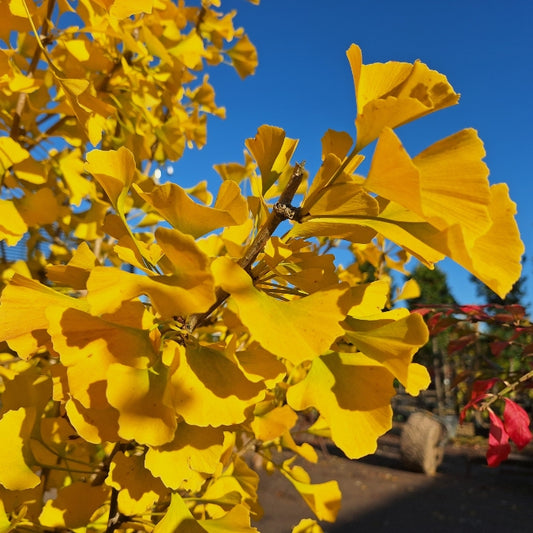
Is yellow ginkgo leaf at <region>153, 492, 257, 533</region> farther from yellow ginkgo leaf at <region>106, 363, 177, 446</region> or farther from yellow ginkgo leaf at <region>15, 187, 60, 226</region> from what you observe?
yellow ginkgo leaf at <region>15, 187, 60, 226</region>

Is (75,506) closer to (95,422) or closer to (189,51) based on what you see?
(95,422)

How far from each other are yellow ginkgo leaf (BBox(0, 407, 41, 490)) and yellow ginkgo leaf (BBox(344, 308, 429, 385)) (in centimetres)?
39

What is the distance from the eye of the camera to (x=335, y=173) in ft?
1.25

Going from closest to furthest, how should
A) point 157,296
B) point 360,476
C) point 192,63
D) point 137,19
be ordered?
point 157,296
point 137,19
point 192,63
point 360,476

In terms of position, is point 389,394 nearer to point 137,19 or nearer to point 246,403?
point 246,403

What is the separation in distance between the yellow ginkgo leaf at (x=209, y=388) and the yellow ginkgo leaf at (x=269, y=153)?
6.9 inches

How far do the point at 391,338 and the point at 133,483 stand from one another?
300mm

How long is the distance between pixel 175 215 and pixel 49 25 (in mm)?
612

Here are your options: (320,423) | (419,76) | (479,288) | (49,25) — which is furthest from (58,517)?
(479,288)

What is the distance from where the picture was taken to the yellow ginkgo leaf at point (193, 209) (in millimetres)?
355

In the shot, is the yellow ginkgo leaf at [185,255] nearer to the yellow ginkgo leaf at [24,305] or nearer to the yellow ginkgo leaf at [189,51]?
the yellow ginkgo leaf at [24,305]

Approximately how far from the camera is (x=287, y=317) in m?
0.34

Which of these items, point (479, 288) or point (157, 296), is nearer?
point (157, 296)

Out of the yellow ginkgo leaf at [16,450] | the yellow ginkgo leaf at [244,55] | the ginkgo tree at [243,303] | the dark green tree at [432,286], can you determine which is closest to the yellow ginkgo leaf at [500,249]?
the ginkgo tree at [243,303]
